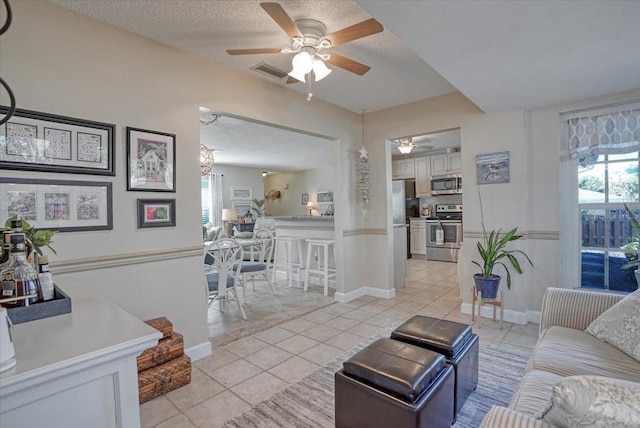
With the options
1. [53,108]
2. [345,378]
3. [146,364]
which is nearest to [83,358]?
[345,378]

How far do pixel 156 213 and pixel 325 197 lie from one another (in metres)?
7.30

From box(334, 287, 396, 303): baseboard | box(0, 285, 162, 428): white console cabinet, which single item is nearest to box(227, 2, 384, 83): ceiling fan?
box(0, 285, 162, 428): white console cabinet

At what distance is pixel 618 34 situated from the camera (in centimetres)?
187

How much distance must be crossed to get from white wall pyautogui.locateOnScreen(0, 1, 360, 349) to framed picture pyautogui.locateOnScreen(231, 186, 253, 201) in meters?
6.21

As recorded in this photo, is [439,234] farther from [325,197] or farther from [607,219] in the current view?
[607,219]

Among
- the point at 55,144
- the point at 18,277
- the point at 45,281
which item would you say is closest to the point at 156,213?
the point at 55,144

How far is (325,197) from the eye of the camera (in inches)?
376

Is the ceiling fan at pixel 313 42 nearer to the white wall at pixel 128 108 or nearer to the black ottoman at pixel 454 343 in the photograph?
the white wall at pixel 128 108

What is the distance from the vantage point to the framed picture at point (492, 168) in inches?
132

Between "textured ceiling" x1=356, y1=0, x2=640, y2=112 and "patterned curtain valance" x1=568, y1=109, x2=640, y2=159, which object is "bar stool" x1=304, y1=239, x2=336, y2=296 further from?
"patterned curtain valance" x1=568, y1=109, x2=640, y2=159

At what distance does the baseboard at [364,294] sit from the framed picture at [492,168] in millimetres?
1818

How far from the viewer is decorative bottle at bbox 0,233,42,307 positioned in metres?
0.90

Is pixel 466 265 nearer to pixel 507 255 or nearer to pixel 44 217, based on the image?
pixel 507 255

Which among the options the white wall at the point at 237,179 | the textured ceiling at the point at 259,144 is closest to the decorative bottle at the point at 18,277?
the textured ceiling at the point at 259,144
